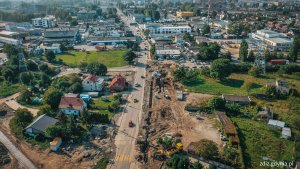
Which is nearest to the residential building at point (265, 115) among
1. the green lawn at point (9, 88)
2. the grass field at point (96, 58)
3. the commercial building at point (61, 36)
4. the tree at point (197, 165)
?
the tree at point (197, 165)

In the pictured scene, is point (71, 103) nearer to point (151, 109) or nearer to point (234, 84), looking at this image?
point (151, 109)

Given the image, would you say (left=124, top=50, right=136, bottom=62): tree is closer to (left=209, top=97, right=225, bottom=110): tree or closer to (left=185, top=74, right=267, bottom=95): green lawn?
(left=185, top=74, right=267, bottom=95): green lawn

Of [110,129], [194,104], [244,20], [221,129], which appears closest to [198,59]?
[194,104]

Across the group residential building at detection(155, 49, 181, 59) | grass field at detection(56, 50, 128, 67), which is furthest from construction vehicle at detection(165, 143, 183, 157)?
residential building at detection(155, 49, 181, 59)

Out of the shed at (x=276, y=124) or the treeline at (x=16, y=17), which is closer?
the shed at (x=276, y=124)

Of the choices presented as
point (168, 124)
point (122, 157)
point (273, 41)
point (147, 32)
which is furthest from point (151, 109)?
point (147, 32)

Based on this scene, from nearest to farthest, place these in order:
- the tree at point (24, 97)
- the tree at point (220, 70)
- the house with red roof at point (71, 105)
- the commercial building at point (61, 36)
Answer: the house with red roof at point (71, 105) < the tree at point (24, 97) < the tree at point (220, 70) < the commercial building at point (61, 36)

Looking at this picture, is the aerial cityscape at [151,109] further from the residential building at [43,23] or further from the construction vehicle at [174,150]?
the residential building at [43,23]
